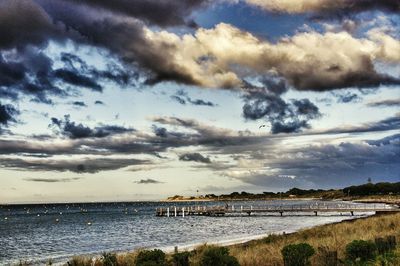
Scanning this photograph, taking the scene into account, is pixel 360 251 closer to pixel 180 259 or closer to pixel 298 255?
pixel 298 255

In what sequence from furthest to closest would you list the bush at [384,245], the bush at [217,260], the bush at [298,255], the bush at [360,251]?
1. the bush at [384,245]
2. the bush at [360,251]
3. the bush at [298,255]
4. the bush at [217,260]

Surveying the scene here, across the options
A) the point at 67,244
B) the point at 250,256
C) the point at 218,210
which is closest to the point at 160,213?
the point at 218,210

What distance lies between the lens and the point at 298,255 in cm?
1756

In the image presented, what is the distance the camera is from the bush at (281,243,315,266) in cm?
1758

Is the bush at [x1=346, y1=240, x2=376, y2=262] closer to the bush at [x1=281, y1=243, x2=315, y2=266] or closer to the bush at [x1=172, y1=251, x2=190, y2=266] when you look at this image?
the bush at [x1=281, y1=243, x2=315, y2=266]

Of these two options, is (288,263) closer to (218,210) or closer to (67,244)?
(67,244)

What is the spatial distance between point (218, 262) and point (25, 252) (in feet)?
134

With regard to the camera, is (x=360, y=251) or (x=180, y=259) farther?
(x=360, y=251)

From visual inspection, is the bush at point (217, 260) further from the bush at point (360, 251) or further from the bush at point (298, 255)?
the bush at point (360, 251)

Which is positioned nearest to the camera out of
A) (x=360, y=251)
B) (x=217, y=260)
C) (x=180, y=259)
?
(x=217, y=260)

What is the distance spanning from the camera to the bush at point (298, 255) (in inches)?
692

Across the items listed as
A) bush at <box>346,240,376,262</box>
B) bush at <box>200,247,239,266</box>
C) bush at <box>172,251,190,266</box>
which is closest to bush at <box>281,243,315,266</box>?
bush at <box>346,240,376,262</box>

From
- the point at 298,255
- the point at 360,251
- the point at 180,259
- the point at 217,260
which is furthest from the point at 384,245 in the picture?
the point at 180,259

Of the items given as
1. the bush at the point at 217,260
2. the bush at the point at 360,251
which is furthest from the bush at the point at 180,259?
the bush at the point at 360,251
